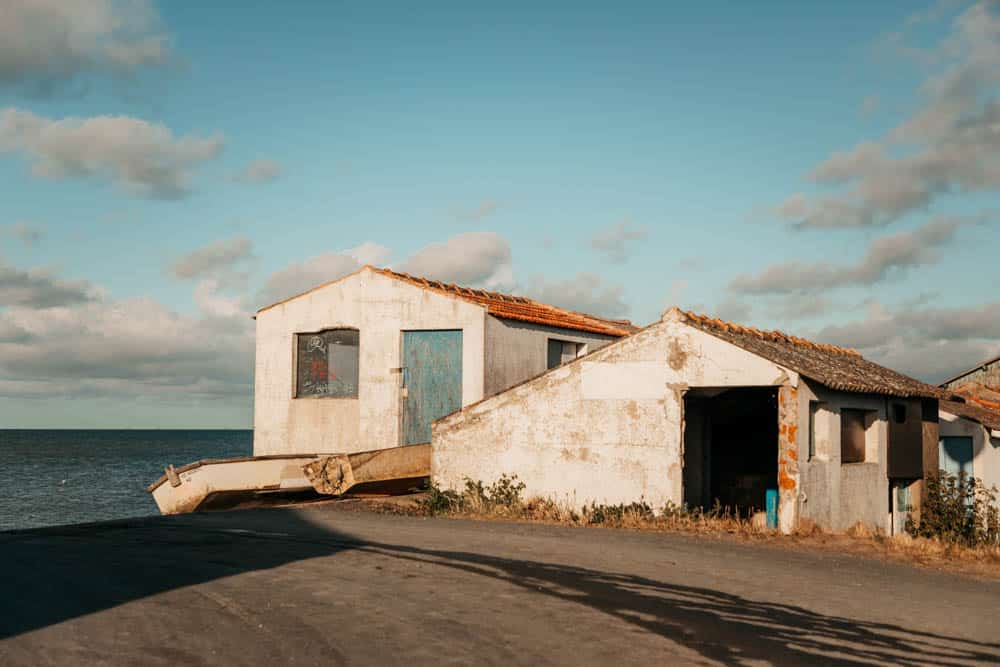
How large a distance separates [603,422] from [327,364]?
974 centimetres

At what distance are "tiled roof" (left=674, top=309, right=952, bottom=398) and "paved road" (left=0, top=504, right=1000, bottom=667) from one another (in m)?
4.29

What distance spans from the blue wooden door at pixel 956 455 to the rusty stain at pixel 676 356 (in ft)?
33.5

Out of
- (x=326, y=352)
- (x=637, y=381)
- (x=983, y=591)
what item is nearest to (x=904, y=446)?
(x=637, y=381)

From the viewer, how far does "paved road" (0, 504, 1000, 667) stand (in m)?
7.14

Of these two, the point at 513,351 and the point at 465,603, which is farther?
the point at 513,351

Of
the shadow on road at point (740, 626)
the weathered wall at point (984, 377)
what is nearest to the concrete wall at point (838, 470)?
the shadow on road at point (740, 626)

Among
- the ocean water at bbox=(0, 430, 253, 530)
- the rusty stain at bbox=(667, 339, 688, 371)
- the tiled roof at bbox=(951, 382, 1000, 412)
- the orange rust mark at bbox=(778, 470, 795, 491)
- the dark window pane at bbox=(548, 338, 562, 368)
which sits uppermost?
the dark window pane at bbox=(548, 338, 562, 368)

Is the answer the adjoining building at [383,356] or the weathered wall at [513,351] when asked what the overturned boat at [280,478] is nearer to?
the adjoining building at [383,356]

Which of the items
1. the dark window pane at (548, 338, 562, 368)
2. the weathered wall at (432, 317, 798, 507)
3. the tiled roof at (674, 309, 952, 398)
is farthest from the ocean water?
the tiled roof at (674, 309, 952, 398)

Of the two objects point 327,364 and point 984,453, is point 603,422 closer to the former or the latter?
point 327,364

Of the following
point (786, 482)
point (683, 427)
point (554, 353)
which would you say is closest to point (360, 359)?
point (554, 353)

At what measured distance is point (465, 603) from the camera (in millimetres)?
8852

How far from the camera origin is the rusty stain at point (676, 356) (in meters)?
17.3

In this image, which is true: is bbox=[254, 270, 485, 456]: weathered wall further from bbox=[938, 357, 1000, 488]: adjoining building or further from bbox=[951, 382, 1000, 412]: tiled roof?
bbox=[951, 382, 1000, 412]: tiled roof
